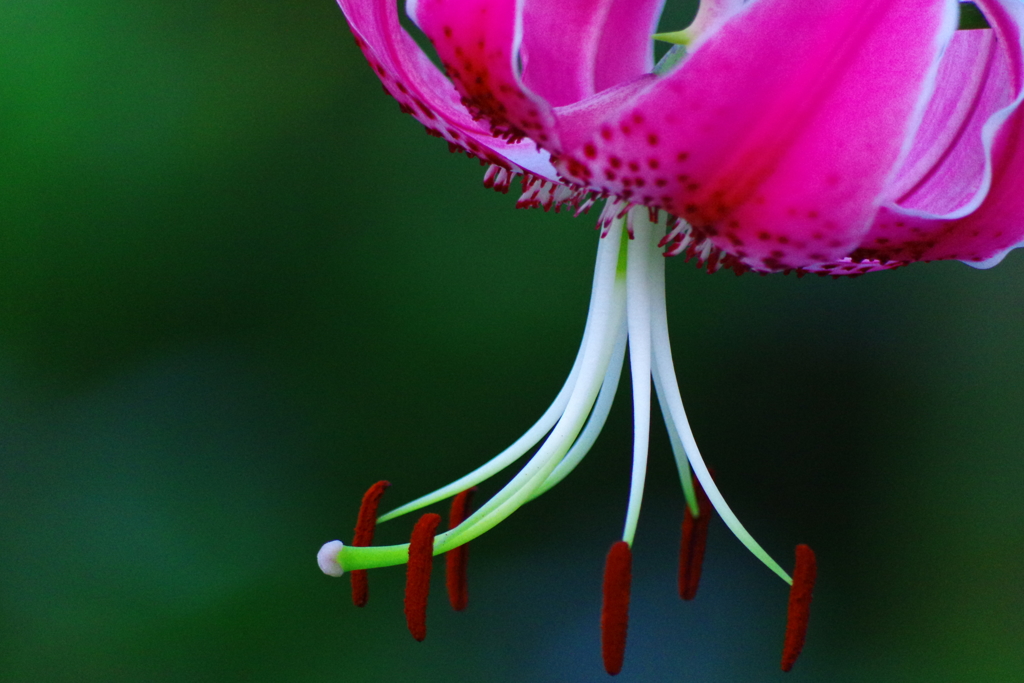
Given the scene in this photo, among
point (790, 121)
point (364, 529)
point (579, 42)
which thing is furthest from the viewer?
point (364, 529)

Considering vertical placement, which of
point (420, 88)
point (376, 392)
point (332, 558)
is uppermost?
point (420, 88)

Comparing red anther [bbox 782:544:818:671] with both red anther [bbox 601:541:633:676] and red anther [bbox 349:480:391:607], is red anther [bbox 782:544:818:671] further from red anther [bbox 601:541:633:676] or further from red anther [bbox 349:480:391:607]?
red anther [bbox 349:480:391:607]

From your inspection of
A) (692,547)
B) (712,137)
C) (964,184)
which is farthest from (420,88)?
(692,547)

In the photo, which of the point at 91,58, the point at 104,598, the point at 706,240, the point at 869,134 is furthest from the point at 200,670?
the point at 869,134

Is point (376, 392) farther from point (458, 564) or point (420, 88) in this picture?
point (420, 88)

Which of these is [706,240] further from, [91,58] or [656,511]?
[91,58]

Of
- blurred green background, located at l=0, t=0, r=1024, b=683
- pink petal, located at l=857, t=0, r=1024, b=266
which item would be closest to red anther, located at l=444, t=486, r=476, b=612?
pink petal, located at l=857, t=0, r=1024, b=266

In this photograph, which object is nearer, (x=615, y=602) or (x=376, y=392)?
(x=615, y=602)

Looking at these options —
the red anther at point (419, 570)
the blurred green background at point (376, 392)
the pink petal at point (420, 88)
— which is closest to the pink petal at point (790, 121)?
the pink petal at point (420, 88)
